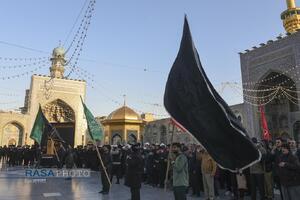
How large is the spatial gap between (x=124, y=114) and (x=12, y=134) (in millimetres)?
19788

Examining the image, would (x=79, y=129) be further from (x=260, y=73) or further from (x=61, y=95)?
(x=260, y=73)

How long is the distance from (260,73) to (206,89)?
1840 cm

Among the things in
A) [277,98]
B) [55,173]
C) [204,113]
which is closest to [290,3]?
[277,98]

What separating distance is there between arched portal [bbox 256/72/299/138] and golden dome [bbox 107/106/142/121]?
28.4 feet

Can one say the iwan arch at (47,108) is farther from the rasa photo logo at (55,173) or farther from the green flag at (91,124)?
the green flag at (91,124)

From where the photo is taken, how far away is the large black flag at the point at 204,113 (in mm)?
2883

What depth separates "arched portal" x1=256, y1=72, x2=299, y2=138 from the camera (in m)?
20.2

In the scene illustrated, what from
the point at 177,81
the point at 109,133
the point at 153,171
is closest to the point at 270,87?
the point at 109,133

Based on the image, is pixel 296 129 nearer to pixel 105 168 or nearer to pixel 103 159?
pixel 103 159

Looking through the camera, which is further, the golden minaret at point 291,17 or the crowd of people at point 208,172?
the golden minaret at point 291,17

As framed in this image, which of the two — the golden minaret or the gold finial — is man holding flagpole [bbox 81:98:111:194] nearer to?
the golden minaret

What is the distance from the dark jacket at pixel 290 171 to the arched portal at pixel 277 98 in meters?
15.9

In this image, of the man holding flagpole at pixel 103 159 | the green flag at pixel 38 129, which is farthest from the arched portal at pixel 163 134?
the man holding flagpole at pixel 103 159

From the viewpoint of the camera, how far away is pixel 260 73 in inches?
790
